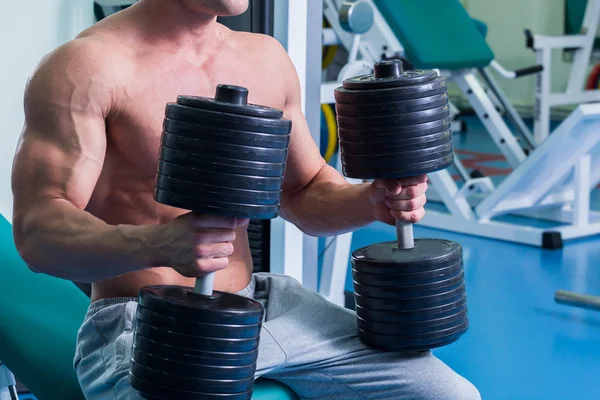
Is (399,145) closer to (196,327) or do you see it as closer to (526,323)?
(196,327)

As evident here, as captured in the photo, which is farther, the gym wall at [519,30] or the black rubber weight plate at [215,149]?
the gym wall at [519,30]

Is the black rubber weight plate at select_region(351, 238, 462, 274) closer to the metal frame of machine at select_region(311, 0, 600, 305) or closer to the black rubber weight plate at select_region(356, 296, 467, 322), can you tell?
the black rubber weight plate at select_region(356, 296, 467, 322)

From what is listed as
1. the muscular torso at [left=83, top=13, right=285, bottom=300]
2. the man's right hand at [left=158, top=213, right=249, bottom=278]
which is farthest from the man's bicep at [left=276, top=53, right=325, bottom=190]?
the man's right hand at [left=158, top=213, right=249, bottom=278]

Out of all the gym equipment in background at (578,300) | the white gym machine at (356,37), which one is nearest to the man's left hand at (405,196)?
the white gym machine at (356,37)

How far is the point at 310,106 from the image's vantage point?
2248mm

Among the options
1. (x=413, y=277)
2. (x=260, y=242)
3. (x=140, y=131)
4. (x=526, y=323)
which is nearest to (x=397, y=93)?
(x=413, y=277)

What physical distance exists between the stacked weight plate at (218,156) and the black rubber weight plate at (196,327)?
14cm

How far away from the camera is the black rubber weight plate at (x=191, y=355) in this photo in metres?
1.09

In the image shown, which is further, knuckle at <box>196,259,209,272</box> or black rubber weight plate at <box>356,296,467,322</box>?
black rubber weight plate at <box>356,296,467,322</box>

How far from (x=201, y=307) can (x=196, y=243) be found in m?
0.08

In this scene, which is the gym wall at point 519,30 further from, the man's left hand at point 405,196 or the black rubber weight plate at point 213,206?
the black rubber weight plate at point 213,206

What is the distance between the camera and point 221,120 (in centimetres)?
104

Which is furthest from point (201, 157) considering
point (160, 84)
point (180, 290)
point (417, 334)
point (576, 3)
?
point (576, 3)

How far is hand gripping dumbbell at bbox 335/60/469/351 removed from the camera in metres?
1.31
